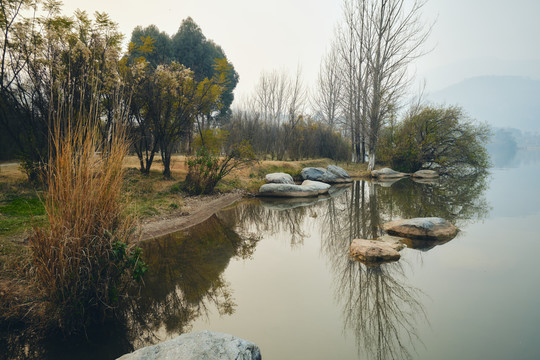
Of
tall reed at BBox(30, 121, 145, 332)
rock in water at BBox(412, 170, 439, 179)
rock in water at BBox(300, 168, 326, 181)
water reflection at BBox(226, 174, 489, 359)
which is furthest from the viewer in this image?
rock in water at BBox(412, 170, 439, 179)

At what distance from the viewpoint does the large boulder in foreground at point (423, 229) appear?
5652mm

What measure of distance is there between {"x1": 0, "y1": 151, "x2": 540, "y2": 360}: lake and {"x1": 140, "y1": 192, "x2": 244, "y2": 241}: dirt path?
35 centimetres

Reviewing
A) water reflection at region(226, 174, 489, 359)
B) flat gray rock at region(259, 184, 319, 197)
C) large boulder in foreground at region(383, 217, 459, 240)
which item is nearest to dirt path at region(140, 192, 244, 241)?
water reflection at region(226, 174, 489, 359)

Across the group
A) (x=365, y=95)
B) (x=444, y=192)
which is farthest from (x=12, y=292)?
(x=365, y=95)

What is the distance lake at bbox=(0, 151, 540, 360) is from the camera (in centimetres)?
260

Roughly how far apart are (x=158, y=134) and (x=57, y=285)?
782 centimetres

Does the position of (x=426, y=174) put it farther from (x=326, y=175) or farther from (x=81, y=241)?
(x=81, y=241)

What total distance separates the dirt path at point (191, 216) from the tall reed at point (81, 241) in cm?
156

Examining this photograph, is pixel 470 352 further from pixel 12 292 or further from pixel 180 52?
pixel 180 52

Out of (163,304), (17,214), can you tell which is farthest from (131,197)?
(163,304)

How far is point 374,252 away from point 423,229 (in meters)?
1.78

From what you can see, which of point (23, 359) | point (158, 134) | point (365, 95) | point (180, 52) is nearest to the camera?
point (23, 359)

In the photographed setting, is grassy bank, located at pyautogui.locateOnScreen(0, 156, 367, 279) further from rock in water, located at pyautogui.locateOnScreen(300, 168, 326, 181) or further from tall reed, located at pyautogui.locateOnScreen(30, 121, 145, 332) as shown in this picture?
rock in water, located at pyautogui.locateOnScreen(300, 168, 326, 181)

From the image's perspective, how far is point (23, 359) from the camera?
2.27m
